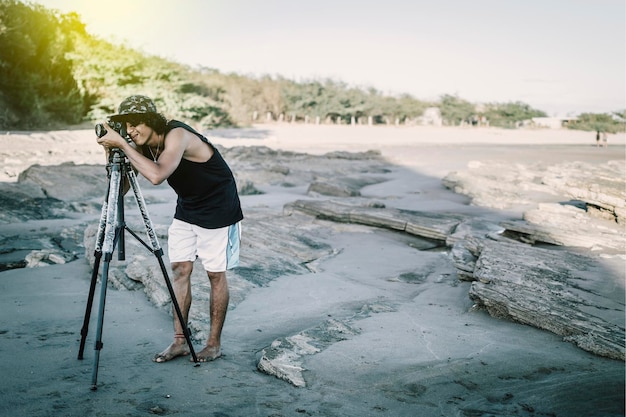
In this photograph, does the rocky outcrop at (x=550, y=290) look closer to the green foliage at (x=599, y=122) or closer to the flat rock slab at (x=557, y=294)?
the flat rock slab at (x=557, y=294)

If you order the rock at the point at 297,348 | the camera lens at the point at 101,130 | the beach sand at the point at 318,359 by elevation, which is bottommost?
the beach sand at the point at 318,359

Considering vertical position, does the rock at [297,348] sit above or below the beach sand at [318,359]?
above

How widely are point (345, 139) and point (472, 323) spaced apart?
2204 centimetres

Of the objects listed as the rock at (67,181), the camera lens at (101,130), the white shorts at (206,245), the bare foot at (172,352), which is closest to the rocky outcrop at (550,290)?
the white shorts at (206,245)

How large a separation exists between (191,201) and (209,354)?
2.84ft

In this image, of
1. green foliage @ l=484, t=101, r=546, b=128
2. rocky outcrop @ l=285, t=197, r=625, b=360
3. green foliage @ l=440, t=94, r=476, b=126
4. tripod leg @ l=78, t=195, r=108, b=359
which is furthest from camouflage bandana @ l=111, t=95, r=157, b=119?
green foliage @ l=484, t=101, r=546, b=128

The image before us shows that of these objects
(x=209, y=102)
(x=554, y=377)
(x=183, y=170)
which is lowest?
(x=554, y=377)

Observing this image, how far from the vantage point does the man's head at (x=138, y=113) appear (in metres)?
2.83

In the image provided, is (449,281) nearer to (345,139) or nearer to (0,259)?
(0,259)

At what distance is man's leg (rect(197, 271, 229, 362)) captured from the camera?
→ 316 cm

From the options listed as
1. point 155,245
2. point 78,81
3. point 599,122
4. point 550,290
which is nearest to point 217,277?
point 155,245

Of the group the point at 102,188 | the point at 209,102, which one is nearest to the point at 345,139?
the point at 209,102

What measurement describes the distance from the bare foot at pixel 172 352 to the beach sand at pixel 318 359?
0.15 feet

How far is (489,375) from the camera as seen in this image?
300cm
